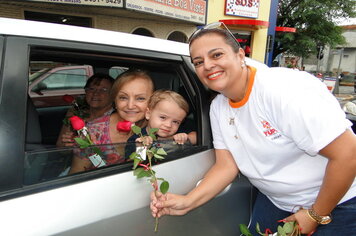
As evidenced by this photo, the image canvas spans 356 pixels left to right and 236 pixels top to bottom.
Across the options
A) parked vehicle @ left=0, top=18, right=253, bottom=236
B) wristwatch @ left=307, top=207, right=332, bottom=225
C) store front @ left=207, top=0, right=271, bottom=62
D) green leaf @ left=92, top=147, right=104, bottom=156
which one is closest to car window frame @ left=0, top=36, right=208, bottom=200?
parked vehicle @ left=0, top=18, right=253, bottom=236

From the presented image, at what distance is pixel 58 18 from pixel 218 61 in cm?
776

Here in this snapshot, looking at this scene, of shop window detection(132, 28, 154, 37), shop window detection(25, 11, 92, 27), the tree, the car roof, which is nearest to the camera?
the car roof

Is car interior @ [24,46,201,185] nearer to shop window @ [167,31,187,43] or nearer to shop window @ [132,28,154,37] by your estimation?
shop window @ [132,28,154,37]

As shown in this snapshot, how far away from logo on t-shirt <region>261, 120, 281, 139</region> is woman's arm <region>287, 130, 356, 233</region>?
0.20 metres

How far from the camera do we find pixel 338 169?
1.19 metres

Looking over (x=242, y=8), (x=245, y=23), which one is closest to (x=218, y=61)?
(x=245, y=23)

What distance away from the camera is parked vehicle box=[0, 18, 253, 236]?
101 centimetres

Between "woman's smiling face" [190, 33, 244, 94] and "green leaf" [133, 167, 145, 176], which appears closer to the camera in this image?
"green leaf" [133, 167, 145, 176]

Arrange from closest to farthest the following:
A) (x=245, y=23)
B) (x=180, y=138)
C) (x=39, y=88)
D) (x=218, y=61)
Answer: (x=218, y=61)
(x=180, y=138)
(x=39, y=88)
(x=245, y=23)

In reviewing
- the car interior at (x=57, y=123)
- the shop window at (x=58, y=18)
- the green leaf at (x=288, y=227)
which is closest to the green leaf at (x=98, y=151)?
the car interior at (x=57, y=123)

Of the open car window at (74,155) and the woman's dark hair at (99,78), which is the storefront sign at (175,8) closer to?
the woman's dark hair at (99,78)

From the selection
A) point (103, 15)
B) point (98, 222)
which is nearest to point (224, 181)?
point (98, 222)

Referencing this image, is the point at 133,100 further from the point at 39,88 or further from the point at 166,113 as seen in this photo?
the point at 39,88

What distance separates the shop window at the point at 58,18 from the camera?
747 cm
